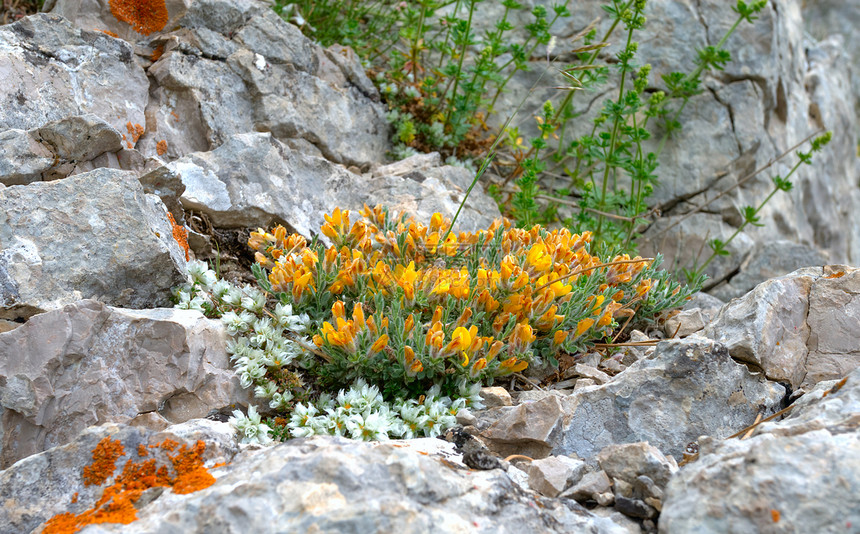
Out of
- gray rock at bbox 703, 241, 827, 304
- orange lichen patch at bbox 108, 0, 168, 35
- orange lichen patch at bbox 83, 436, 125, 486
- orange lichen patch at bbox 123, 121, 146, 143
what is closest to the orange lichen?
orange lichen patch at bbox 83, 436, 125, 486

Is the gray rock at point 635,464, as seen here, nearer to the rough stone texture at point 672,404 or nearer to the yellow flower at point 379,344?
the rough stone texture at point 672,404

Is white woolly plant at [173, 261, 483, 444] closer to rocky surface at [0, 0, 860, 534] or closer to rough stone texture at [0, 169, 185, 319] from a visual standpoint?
rocky surface at [0, 0, 860, 534]

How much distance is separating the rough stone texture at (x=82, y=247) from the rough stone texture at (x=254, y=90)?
1110mm

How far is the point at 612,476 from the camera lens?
2262 millimetres

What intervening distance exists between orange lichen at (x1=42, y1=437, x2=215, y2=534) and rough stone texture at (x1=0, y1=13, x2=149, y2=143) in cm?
209

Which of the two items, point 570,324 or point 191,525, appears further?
point 570,324

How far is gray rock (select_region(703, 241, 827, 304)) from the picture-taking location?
6.50 metres

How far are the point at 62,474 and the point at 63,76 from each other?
2779 mm

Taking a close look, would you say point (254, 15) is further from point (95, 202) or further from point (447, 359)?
point (447, 359)

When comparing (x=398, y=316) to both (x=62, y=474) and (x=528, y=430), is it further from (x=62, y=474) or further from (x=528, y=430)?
(x=62, y=474)

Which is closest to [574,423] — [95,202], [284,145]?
[95,202]


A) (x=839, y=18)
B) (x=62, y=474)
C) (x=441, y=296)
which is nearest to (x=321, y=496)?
(x=62, y=474)

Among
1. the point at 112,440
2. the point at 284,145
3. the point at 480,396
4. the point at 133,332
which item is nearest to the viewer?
the point at 112,440

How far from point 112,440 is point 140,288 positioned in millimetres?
1187
